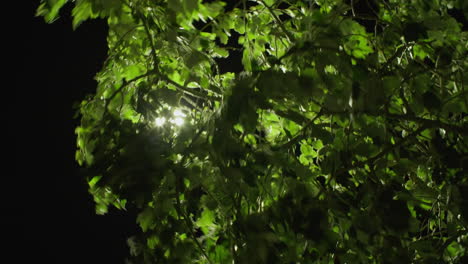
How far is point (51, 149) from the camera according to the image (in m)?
2.51

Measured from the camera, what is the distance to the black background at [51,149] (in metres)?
2.43

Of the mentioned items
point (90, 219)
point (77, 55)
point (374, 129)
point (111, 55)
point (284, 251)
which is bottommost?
point (90, 219)

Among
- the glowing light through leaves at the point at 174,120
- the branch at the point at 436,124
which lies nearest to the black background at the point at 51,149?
the glowing light through leaves at the point at 174,120

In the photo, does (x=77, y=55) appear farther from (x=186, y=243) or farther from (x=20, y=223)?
(x=186, y=243)

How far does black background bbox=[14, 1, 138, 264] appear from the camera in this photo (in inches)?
95.8

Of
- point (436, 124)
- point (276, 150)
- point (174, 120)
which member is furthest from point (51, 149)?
point (436, 124)

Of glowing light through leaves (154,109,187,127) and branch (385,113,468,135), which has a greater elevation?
glowing light through leaves (154,109,187,127)

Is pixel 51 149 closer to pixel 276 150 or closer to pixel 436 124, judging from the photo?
pixel 276 150

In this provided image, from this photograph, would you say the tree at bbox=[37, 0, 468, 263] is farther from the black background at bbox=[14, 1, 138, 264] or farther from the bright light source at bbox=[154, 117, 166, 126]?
the black background at bbox=[14, 1, 138, 264]

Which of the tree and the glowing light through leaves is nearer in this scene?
the tree

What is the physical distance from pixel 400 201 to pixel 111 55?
30.0 inches

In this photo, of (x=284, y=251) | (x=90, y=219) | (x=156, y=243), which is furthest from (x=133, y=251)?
(x=90, y=219)

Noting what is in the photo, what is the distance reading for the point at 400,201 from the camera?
2.56 feet

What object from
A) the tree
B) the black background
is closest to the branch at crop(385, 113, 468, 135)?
the tree
